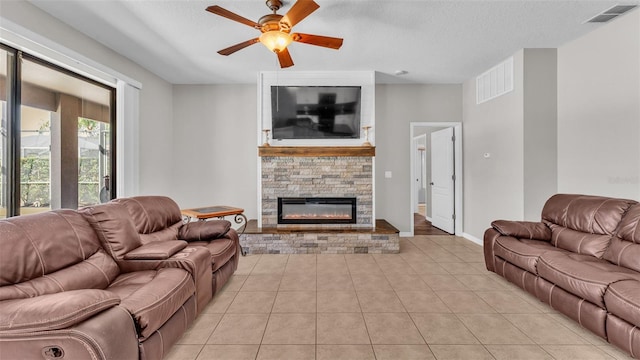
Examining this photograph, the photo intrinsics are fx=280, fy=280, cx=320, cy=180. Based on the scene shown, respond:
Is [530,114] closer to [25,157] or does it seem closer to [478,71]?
[478,71]

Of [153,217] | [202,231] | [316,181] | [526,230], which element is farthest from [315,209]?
[526,230]

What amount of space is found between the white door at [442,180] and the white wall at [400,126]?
0.55m

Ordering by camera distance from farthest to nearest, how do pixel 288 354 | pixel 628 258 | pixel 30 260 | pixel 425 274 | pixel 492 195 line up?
pixel 492 195 < pixel 425 274 < pixel 628 258 < pixel 288 354 < pixel 30 260

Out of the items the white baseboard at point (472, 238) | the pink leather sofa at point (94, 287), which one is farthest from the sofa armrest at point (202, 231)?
the white baseboard at point (472, 238)

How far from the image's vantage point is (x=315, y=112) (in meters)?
4.45

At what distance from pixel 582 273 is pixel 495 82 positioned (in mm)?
3092

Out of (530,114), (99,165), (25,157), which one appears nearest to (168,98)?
(99,165)

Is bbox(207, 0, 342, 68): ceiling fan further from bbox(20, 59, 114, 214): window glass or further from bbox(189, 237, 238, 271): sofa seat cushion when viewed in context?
bbox(20, 59, 114, 214): window glass

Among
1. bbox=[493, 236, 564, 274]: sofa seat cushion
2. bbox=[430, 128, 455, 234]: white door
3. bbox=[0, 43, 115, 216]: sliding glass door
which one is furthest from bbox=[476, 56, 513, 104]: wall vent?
bbox=[0, 43, 115, 216]: sliding glass door

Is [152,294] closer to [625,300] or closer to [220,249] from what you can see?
[220,249]

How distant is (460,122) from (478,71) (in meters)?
0.96

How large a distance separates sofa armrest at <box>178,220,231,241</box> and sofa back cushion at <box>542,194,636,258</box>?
11.3ft

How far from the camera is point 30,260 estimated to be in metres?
1.56

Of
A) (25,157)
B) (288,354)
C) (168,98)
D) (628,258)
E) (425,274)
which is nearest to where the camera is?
(288,354)
